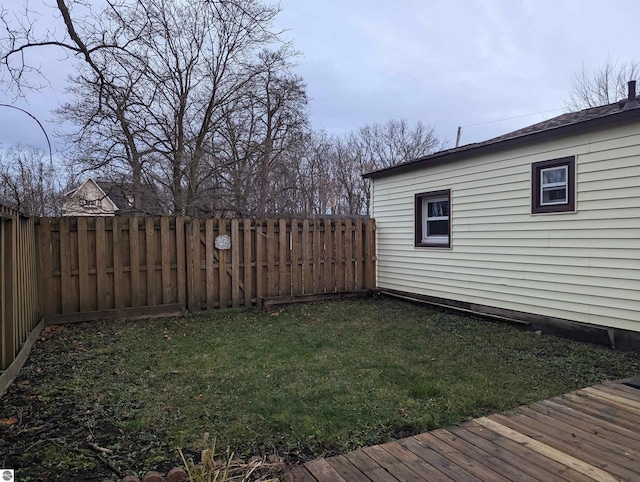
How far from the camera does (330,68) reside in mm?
13227

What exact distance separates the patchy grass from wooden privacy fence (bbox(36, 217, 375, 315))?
0.64m

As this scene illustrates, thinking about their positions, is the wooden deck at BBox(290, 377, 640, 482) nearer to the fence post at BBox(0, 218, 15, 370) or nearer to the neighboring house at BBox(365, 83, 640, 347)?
the neighboring house at BBox(365, 83, 640, 347)

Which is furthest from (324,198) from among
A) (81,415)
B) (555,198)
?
(81,415)

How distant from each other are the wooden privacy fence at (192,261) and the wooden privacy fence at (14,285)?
3.02ft

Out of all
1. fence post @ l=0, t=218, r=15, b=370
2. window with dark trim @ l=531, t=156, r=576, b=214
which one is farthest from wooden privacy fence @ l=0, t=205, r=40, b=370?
window with dark trim @ l=531, t=156, r=576, b=214

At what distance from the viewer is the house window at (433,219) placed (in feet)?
24.3

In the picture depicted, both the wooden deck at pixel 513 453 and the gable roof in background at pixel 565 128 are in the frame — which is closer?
the wooden deck at pixel 513 453

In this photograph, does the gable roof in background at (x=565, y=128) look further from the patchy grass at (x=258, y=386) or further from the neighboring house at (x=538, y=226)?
the patchy grass at (x=258, y=386)

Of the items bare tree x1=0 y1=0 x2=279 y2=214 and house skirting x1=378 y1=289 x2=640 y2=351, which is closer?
house skirting x1=378 y1=289 x2=640 y2=351

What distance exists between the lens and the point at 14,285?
12.1 feet

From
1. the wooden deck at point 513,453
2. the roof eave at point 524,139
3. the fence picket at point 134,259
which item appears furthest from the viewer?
the fence picket at point 134,259

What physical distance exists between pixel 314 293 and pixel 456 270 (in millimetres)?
2810

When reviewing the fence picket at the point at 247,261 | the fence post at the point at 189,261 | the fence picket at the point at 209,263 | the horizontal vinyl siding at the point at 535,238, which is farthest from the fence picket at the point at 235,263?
the horizontal vinyl siding at the point at 535,238

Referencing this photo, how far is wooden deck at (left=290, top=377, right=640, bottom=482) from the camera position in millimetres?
2072
